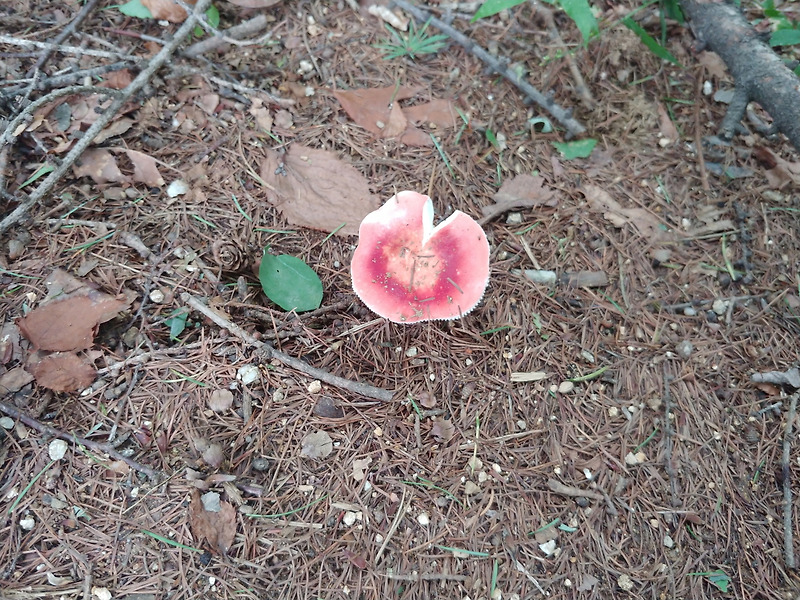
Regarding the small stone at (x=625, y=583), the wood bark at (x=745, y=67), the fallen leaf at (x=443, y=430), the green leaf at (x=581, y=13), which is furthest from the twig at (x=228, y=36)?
the small stone at (x=625, y=583)

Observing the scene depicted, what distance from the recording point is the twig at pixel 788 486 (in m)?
1.96

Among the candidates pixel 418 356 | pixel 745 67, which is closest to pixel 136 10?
pixel 418 356

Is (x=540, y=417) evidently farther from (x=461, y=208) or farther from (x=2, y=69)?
(x=2, y=69)

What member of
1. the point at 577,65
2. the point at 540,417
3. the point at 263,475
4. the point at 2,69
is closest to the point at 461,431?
the point at 540,417

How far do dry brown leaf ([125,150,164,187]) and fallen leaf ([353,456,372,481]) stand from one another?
155 cm

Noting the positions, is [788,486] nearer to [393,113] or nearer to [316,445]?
[316,445]

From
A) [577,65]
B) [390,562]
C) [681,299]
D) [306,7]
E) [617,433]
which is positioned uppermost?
[306,7]

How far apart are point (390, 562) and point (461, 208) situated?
1566 millimetres

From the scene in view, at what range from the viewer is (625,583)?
6.15ft

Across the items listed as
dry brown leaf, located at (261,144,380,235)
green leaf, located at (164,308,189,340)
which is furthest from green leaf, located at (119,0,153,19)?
green leaf, located at (164,308,189,340)

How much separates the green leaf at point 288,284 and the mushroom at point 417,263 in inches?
9.0

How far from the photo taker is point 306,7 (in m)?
2.76

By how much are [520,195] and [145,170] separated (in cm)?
180

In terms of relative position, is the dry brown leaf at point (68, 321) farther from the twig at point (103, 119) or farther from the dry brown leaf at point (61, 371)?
the twig at point (103, 119)
